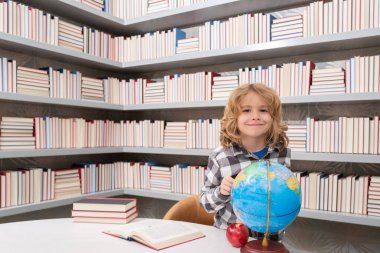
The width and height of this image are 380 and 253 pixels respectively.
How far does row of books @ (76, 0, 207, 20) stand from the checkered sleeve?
189 centimetres

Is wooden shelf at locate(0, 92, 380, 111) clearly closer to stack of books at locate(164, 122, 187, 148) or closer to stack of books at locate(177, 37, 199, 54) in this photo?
stack of books at locate(164, 122, 187, 148)

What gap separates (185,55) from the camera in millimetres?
3148

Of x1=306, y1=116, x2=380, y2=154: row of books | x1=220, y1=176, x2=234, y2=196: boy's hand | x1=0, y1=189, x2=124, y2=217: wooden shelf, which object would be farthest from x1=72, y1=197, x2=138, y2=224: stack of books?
x1=306, y1=116, x2=380, y2=154: row of books

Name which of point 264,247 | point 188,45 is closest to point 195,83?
point 188,45

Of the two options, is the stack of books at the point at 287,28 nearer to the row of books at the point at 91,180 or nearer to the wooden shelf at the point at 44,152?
the row of books at the point at 91,180

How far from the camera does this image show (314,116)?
2887 mm

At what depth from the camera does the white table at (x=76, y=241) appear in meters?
1.26

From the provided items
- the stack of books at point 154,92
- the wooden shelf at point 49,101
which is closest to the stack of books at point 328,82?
the stack of books at point 154,92

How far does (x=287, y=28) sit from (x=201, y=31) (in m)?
0.78

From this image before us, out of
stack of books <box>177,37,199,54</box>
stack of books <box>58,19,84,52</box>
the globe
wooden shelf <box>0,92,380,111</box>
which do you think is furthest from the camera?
stack of books <box>177,37,199,54</box>

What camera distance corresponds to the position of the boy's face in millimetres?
1560

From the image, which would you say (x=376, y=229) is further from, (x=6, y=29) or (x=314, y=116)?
(x=6, y=29)

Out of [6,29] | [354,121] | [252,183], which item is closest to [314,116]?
[354,121]

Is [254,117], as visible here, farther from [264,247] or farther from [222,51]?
[222,51]
